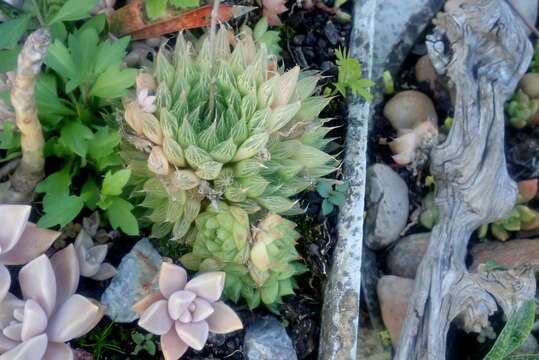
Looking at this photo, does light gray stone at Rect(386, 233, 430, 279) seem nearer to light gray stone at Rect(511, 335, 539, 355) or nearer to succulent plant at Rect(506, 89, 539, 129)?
light gray stone at Rect(511, 335, 539, 355)

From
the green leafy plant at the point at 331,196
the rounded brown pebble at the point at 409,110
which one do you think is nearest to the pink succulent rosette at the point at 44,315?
the green leafy plant at the point at 331,196

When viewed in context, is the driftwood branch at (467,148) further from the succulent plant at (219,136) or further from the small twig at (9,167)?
the small twig at (9,167)

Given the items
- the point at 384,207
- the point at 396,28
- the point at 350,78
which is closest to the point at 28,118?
the point at 350,78

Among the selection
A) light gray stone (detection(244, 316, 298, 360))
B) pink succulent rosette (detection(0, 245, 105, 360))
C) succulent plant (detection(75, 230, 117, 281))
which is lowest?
light gray stone (detection(244, 316, 298, 360))

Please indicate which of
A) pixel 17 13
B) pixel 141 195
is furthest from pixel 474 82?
pixel 17 13

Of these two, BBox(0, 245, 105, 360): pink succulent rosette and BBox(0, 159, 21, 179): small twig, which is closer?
BBox(0, 245, 105, 360): pink succulent rosette

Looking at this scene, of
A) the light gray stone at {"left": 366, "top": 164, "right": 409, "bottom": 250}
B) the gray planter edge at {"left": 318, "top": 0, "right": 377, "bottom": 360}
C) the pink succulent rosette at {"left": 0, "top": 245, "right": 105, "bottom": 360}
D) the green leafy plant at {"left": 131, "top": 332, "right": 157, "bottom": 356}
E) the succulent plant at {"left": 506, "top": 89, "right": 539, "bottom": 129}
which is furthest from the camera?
the succulent plant at {"left": 506, "top": 89, "right": 539, "bottom": 129}

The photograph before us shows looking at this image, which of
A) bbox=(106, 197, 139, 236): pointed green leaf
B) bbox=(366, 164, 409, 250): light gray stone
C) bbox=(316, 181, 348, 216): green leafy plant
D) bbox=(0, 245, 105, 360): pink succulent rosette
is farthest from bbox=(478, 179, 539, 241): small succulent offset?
bbox=(0, 245, 105, 360): pink succulent rosette
